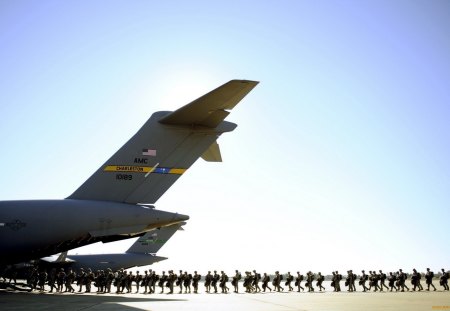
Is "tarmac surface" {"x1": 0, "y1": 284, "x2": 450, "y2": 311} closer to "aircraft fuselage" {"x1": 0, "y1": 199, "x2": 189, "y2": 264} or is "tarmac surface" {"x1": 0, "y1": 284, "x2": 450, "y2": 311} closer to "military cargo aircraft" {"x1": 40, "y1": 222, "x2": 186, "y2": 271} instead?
"aircraft fuselage" {"x1": 0, "y1": 199, "x2": 189, "y2": 264}

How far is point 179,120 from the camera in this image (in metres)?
9.84

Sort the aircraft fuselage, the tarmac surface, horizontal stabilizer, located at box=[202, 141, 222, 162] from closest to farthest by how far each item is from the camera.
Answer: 1. the tarmac surface
2. the aircraft fuselage
3. horizontal stabilizer, located at box=[202, 141, 222, 162]

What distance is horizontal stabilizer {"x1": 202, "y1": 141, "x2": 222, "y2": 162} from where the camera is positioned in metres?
11.1

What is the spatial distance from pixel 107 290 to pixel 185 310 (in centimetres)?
1230

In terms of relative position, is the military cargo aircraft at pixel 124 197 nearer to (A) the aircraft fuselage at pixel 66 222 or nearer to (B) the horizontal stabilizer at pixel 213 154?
(A) the aircraft fuselage at pixel 66 222

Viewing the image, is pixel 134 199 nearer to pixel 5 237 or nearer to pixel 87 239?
pixel 87 239

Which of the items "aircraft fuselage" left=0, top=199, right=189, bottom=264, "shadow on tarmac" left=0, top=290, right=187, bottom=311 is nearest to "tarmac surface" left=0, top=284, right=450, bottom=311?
"shadow on tarmac" left=0, top=290, right=187, bottom=311

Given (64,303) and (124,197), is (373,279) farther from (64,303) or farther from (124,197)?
(64,303)

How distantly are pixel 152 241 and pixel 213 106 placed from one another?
17232mm

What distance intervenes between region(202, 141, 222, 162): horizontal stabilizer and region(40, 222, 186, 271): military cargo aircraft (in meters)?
11.6

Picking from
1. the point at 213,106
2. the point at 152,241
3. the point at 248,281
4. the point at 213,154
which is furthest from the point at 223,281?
the point at 213,106

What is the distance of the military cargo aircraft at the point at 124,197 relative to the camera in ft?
31.1

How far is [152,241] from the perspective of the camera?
24578 mm

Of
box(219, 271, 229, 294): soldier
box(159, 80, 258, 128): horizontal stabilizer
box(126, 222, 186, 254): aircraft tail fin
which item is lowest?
box(219, 271, 229, 294): soldier
